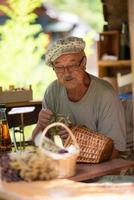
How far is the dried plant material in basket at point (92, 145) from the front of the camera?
2428mm

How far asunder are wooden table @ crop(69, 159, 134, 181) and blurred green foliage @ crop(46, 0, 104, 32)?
3.04 m

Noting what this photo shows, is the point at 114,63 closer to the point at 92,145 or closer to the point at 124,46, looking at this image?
the point at 124,46

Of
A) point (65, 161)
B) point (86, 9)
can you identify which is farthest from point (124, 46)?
point (65, 161)

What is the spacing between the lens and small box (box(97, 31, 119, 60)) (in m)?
4.79

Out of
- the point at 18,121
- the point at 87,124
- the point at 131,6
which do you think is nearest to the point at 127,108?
the point at 87,124

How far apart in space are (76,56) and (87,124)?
40 cm

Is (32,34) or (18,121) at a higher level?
(32,34)

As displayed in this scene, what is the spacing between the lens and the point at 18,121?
325 centimetres

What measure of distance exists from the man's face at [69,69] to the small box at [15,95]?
483mm

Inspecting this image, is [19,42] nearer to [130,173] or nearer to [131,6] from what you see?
[130,173]

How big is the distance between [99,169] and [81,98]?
65 cm

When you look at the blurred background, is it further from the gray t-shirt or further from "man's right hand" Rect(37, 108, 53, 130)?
"man's right hand" Rect(37, 108, 53, 130)

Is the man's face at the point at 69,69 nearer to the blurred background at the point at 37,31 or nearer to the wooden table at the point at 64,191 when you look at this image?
the wooden table at the point at 64,191

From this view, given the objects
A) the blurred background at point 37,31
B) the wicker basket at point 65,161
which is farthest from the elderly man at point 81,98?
the blurred background at point 37,31
